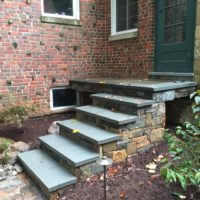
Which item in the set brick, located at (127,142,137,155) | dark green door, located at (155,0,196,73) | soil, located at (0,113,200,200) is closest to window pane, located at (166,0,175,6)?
dark green door, located at (155,0,196,73)

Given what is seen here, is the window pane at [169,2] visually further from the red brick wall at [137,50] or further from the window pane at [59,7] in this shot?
the window pane at [59,7]

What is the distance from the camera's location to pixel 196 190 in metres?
2.23

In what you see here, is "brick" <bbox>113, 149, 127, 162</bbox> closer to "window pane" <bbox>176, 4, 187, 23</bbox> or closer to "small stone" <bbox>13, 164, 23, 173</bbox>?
"small stone" <bbox>13, 164, 23, 173</bbox>

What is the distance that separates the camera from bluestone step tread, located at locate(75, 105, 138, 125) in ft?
9.45

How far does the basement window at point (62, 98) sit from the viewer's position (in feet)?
17.0

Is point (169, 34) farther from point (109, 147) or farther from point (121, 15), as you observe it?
point (109, 147)

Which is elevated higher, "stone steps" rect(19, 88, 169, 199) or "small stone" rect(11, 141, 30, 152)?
"stone steps" rect(19, 88, 169, 199)

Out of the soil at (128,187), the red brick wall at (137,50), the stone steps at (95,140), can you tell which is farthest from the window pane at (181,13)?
the soil at (128,187)

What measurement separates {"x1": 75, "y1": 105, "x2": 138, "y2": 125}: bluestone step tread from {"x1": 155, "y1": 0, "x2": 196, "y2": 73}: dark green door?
1.59 m

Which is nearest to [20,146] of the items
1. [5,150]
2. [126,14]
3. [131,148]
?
[5,150]

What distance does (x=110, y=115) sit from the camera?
3127mm

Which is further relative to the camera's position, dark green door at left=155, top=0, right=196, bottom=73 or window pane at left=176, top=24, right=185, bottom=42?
window pane at left=176, top=24, right=185, bottom=42

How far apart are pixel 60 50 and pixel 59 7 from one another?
980mm

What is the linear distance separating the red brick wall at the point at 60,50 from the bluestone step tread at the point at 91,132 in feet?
5.53
